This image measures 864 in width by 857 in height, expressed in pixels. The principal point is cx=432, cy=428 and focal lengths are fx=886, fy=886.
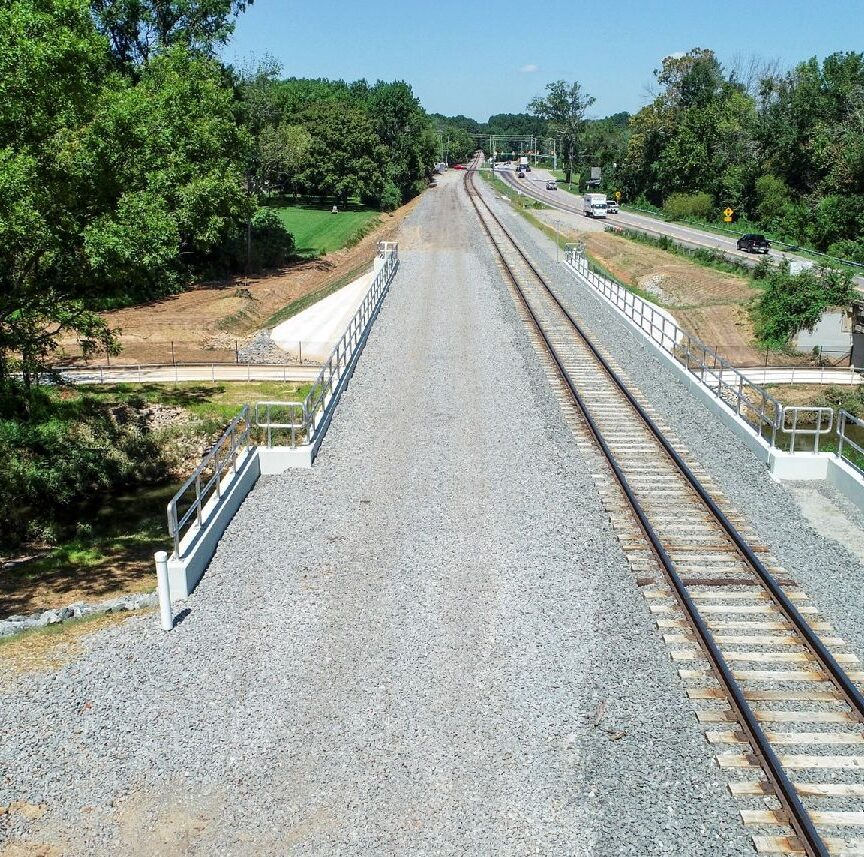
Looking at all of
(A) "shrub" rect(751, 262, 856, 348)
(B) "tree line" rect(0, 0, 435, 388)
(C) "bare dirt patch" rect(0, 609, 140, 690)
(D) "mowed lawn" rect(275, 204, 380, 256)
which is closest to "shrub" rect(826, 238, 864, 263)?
(A) "shrub" rect(751, 262, 856, 348)

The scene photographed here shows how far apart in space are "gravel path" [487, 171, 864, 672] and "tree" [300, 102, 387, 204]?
62.5 meters

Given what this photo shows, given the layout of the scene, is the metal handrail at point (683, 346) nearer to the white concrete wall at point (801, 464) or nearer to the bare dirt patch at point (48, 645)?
the white concrete wall at point (801, 464)

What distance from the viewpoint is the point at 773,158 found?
83250 millimetres

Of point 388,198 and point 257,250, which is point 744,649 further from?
point 388,198

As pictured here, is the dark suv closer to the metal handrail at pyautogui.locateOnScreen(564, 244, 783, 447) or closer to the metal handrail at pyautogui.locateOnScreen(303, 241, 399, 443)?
the metal handrail at pyautogui.locateOnScreen(564, 244, 783, 447)

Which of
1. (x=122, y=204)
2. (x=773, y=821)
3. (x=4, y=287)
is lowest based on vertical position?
(x=773, y=821)

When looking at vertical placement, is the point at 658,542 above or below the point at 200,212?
below

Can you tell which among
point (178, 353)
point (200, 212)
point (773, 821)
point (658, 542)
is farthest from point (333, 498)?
point (200, 212)

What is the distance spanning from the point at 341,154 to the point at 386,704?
8163 cm

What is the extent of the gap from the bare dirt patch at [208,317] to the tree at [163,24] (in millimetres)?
12948

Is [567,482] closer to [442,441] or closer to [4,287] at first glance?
[442,441]

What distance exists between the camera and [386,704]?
33.6 ft

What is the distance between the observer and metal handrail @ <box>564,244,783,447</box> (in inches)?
985

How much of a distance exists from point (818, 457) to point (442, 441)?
25.2 feet
